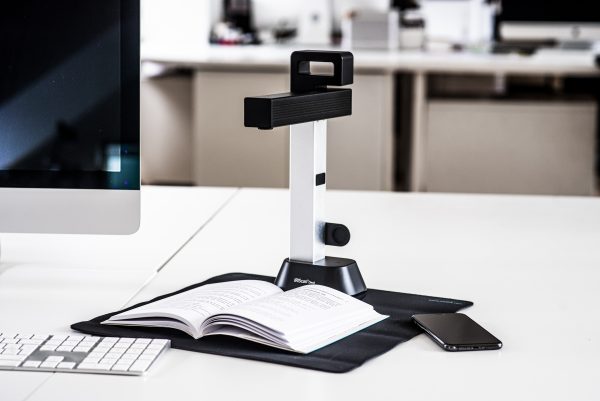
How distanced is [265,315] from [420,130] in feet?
10.9

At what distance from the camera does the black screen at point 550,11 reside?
14.5 ft

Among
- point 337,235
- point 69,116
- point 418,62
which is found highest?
point 418,62

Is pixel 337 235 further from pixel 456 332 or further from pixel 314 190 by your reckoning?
pixel 456 332

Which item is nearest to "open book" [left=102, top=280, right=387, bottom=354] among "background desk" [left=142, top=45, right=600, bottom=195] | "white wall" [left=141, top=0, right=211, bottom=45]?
"background desk" [left=142, top=45, right=600, bottom=195]

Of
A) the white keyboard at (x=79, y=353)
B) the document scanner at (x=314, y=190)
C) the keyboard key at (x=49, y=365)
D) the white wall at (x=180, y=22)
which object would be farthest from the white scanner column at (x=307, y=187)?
the white wall at (x=180, y=22)

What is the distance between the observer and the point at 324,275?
3.59 feet

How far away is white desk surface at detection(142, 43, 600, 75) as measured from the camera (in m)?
3.98

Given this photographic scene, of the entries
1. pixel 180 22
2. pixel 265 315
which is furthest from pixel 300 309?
pixel 180 22

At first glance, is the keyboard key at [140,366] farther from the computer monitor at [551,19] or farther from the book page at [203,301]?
the computer monitor at [551,19]

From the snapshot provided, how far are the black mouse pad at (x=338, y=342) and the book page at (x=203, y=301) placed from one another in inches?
0.7

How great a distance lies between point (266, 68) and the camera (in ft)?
13.6

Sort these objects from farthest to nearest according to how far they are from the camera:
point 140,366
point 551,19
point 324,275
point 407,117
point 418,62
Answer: point 551,19 < point 407,117 < point 418,62 < point 324,275 < point 140,366

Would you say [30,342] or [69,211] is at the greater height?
[69,211]

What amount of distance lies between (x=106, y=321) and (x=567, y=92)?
12.8 ft
